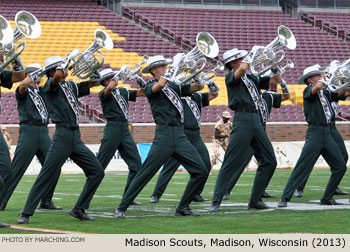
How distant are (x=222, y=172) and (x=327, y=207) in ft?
4.81

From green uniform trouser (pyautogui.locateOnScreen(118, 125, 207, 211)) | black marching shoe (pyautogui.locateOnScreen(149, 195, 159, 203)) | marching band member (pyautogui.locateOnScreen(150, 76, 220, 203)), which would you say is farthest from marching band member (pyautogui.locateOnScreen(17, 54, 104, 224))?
marching band member (pyautogui.locateOnScreen(150, 76, 220, 203))

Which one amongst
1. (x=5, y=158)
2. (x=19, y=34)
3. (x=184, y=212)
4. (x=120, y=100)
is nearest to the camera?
(x=19, y=34)

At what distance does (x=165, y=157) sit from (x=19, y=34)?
2211 mm

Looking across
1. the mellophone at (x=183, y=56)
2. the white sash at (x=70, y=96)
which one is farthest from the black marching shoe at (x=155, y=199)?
the white sash at (x=70, y=96)

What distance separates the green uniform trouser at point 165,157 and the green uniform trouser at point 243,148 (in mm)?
626

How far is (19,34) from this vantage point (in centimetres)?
745

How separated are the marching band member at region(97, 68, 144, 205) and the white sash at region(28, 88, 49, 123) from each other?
100 cm

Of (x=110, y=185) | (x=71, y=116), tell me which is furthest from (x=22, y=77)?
(x=110, y=185)

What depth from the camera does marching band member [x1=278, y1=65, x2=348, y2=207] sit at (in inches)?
394

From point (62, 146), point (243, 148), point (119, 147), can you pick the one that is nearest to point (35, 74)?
point (62, 146)

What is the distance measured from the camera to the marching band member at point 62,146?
834 cm

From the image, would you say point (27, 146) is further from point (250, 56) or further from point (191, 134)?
point (250, 56)

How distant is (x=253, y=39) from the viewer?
107 feet

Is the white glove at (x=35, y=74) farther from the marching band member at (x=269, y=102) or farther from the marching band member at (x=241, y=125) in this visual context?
the marching band member at (x=269, y=102)
